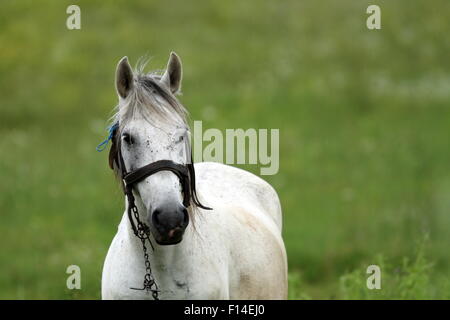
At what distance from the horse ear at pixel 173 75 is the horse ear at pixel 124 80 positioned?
0.24 m

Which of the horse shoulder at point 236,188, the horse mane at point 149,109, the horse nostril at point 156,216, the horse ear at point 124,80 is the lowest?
the horse nostril at point 156,216

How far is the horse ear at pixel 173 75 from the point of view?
612cm

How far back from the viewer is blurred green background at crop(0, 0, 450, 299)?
48.0ft

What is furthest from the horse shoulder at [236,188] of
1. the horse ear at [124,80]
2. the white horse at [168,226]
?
the horse ear at [124,80]

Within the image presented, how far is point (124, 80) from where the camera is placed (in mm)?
6012

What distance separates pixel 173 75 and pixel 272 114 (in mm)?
12924

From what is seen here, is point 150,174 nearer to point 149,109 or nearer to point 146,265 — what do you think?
point 149,109

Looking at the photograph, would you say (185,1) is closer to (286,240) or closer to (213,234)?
(286,240)

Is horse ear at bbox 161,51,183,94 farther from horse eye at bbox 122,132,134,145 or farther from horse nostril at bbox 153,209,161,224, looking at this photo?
horse nostril at bbox 153,209,161,224

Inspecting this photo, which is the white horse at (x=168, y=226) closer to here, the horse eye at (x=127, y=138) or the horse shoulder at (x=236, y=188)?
the horse eye at (x=127, y=138)

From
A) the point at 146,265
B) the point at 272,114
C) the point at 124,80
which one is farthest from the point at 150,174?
the point at 272,114

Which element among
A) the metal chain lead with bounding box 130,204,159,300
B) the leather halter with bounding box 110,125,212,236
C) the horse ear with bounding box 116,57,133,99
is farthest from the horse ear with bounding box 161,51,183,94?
the metal chain lead with bounding box 130,204,159,300

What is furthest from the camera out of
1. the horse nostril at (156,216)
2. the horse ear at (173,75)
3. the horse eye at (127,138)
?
the horse ear at (173,75)

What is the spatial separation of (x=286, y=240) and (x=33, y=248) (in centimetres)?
413
